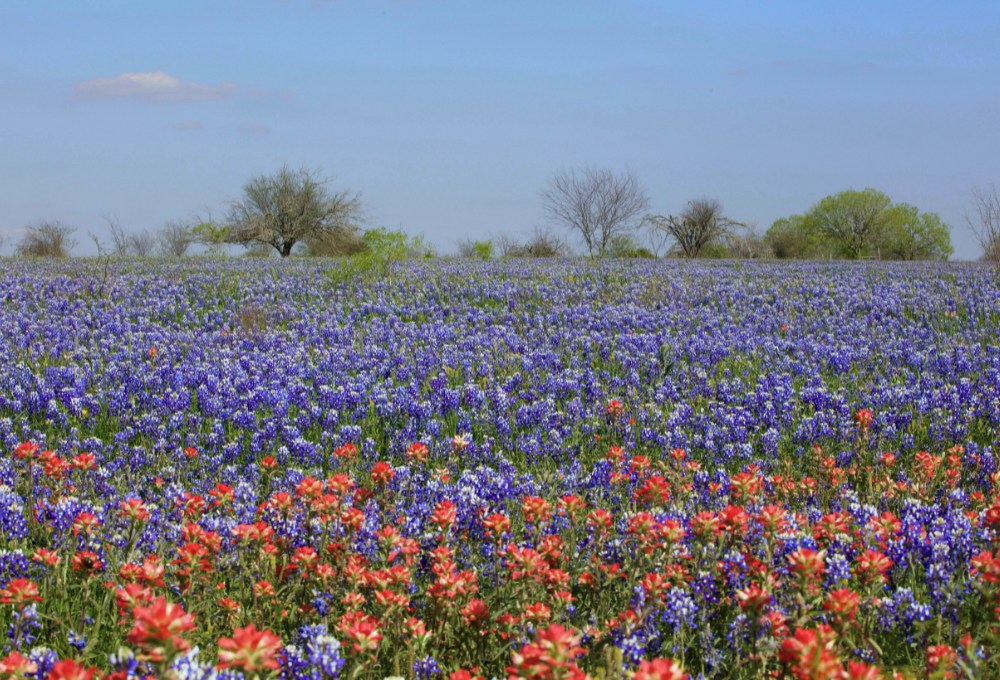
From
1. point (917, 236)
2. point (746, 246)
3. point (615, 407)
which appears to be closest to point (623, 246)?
point (746, 246)

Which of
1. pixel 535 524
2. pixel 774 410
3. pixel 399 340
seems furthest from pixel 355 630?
pixel 399 340

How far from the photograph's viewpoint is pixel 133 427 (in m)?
8.00

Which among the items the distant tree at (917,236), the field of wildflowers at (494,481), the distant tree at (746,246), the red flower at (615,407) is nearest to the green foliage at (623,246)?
the distant tree at (746,246)

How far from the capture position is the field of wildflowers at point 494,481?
3.31 metres

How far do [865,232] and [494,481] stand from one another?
3220 inches

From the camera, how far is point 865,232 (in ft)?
256

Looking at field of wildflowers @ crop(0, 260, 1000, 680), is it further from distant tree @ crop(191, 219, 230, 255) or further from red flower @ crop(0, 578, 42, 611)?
distant tree @ crop(191, 219, 230, 255)

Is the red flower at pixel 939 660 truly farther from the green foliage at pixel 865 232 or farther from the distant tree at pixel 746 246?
the green foliage at pixel 865 232

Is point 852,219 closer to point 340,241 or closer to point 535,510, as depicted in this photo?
point 340,241

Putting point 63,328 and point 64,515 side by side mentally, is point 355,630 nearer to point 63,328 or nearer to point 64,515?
point 64,515

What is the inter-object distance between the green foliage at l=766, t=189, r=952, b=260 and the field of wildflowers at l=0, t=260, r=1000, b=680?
6420cm

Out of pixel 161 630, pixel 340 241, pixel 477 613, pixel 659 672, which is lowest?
pixel 477 613

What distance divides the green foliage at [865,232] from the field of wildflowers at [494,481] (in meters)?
64.2

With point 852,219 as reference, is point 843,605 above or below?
below
